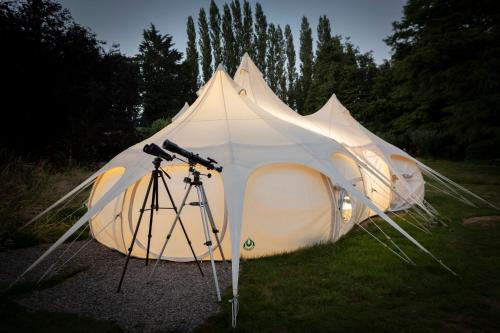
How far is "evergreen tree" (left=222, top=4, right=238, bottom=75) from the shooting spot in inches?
1658

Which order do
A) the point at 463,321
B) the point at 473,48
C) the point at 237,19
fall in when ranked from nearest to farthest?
1. the point at 463,321
2. the point at 473,48
3. the point at 237,19

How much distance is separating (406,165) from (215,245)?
273 inches

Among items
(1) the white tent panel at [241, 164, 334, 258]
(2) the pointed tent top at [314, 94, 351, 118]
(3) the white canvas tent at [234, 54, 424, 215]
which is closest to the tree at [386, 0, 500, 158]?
(3) the white canvas tent at [234, 54, 424, 215]

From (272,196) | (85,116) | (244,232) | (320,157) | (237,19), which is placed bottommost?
(244,232)

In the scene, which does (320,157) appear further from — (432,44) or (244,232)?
(432,44)

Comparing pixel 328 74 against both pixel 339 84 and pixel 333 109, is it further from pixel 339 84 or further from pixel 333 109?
pixel 333 109

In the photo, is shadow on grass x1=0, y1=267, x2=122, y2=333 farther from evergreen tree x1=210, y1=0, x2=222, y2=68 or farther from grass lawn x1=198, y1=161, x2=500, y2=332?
evergreen tree x1=210, y1=0, x2=222, y2=68

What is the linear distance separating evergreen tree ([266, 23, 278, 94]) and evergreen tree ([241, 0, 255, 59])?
9.73 ft

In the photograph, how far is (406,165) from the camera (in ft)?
30.8

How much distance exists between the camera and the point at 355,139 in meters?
8.84

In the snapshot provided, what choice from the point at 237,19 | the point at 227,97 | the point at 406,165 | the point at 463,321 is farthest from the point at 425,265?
the point at 237,19

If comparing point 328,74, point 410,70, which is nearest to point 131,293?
point 410,70

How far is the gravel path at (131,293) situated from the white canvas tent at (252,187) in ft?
1.44

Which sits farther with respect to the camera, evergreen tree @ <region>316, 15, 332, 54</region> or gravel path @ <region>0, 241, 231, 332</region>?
evergreen tree @ <region>316, 15, 332, 54</region>
